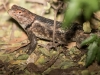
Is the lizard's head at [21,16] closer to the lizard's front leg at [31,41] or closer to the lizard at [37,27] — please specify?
the lizard at [37,27]

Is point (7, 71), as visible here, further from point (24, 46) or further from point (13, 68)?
point (24, 46)

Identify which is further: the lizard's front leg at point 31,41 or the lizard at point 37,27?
the lizard at point 37,27

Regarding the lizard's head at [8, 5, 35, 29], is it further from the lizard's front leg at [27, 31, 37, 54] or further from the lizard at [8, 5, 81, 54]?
the lizard's front leg at [27, 31, 37, 54]

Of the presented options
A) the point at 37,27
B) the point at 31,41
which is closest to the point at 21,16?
the point at 37,27

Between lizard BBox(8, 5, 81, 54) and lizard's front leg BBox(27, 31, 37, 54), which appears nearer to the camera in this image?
lizard's front leg BBox(27, 31, 37, 54)

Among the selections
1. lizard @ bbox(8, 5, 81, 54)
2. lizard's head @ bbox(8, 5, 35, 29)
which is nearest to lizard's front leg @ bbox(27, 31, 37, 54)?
lizard @ bbox(8, 5, 81, 54)

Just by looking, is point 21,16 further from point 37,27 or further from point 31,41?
point 31,41

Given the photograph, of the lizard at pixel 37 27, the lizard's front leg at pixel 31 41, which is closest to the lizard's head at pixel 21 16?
the lizard at pixel 37 27
